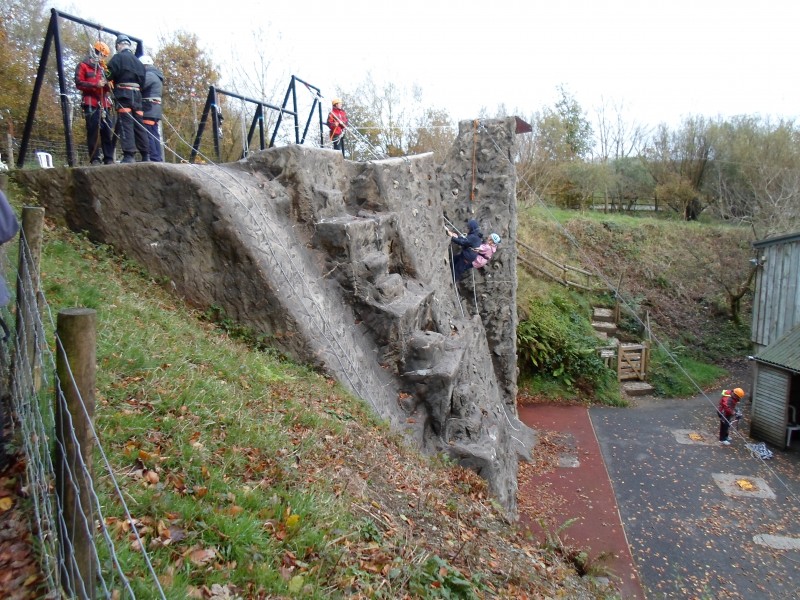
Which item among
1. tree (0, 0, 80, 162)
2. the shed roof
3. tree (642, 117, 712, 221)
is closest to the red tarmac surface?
the shed roof

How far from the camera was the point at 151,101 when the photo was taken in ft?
26.7

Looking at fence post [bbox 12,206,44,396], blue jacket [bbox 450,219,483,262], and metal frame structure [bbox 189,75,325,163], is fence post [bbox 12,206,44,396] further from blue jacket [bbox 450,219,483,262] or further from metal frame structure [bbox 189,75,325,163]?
blue jacket [bbox 450,219,483,262]

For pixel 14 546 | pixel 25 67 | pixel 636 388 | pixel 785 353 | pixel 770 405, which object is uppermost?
pixel 25 67

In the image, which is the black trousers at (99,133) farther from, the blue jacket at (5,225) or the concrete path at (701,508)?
the concrete path at (701,508)

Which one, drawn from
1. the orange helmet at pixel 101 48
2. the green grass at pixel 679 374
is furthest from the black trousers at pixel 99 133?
the green grass at pixel 679 374

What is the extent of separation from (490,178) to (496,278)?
7.94 feet

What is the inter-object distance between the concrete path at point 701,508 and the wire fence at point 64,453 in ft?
26.5

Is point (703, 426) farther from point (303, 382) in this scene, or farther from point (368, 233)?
point (303, 382)

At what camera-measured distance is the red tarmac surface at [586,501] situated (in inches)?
342

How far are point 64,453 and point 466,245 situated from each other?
10702mm

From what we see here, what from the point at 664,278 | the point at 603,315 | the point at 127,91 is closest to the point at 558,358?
the point at 603,315

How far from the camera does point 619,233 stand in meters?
26.1

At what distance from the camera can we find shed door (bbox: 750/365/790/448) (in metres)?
13.8

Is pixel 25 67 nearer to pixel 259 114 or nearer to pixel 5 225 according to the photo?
pixel 259 114
